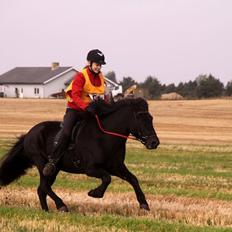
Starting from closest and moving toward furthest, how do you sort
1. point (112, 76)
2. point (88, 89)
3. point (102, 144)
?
point (102, 144), point (88, 89), point (112, 76)

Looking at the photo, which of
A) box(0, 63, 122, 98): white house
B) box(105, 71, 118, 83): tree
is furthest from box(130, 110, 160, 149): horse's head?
box(105, 71, 118, 83): tree

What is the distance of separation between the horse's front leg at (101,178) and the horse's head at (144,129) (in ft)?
2.56

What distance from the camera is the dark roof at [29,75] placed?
95.8 meters

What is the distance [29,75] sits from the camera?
99.9 m

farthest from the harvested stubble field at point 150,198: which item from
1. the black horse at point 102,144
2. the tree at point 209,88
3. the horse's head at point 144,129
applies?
the tree at point 209,88

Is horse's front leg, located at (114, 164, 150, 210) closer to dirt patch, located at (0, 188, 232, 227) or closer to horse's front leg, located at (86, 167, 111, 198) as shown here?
dirt patch, located at (0, 188, 232, 227)

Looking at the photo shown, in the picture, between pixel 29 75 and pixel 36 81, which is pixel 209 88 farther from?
pixel 29 75

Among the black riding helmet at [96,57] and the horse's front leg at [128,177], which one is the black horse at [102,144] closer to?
the horse's front leg at [128,177]

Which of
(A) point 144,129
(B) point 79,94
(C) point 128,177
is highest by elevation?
(B) point 79,94

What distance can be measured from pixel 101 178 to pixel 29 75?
91.9 metres

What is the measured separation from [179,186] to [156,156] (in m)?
8.03

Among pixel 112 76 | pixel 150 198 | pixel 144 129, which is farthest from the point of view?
pixel 112 76

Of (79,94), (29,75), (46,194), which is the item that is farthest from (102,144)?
(29,75)

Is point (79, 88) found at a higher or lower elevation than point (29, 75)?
lower
